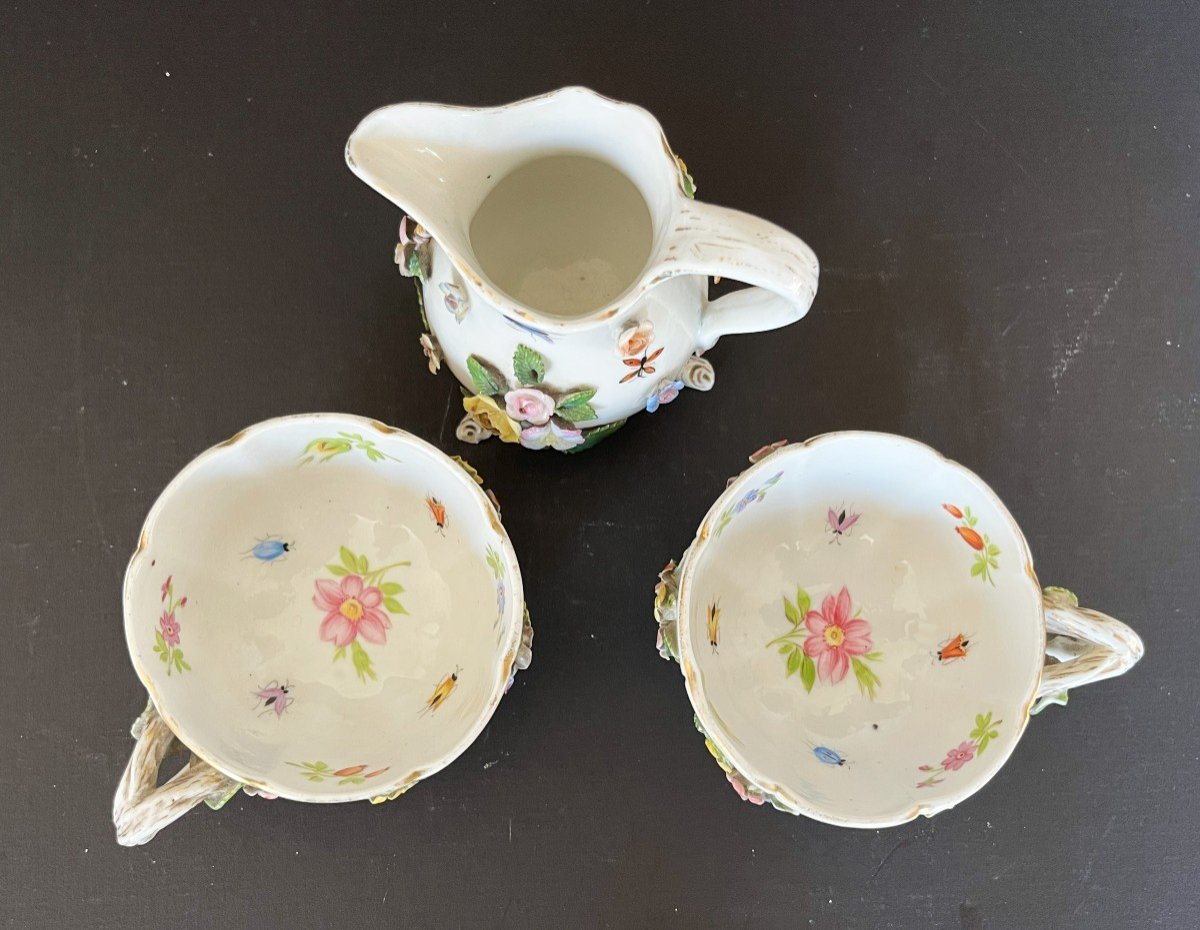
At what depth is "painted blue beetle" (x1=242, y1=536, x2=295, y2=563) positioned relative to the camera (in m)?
0.63

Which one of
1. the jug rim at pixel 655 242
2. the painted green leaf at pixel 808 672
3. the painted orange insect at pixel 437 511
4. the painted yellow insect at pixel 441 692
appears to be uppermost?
the jug rim at pixel 655 242

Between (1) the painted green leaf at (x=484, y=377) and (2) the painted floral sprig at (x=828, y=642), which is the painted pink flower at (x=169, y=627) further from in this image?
(2) the painted floral sprig at (x=828, y=642)

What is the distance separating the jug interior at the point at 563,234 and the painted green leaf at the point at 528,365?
2.8 inches

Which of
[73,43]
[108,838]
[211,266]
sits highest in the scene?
[73,43]

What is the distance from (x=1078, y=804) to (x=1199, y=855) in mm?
101

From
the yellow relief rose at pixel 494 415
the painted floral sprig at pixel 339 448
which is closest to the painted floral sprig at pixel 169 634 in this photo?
the painted floral sprig at pixel 339 448

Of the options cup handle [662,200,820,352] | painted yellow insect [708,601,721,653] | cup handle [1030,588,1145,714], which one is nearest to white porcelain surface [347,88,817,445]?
cup handle [662,200,820,352]

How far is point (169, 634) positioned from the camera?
577 millimetres

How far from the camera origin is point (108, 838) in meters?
0.66

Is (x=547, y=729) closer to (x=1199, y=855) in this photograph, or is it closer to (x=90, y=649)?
(x=90, y=649)

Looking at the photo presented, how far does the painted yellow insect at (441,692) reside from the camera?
602mm

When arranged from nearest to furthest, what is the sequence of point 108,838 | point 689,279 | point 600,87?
point 689,279 < point 108,838 < point 600,87

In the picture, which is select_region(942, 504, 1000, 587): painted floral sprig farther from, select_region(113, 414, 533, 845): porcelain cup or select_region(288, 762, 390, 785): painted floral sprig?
select_region(288, 762, 390, 785): painted floral sprig

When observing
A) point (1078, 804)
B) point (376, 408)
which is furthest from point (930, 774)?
point (376, 408)
